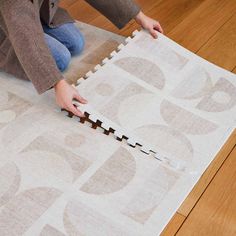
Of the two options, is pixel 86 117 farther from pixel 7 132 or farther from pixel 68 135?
pixel 7 132

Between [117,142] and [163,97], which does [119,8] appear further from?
[117,142]

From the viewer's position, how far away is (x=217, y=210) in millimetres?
775

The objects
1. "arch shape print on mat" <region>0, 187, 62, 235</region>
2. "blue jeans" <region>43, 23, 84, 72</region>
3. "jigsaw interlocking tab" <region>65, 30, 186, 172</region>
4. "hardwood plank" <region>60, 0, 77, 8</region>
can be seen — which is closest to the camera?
"arch shape print on mat" <region>0, 187, 62, 235</region>

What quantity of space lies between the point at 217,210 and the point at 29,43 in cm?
52

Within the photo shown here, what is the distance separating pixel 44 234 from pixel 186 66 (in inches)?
24.1

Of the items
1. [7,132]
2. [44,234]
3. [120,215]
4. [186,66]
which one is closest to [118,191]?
[120,215]

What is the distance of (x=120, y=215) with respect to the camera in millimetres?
742

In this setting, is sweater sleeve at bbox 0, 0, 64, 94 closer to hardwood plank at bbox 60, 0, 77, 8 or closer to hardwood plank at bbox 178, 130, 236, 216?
hardwood plank at bbox 178, 130, 236, 216

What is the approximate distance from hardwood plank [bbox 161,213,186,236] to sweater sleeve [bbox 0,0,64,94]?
379mm

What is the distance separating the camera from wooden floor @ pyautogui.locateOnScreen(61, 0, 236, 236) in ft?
2.47

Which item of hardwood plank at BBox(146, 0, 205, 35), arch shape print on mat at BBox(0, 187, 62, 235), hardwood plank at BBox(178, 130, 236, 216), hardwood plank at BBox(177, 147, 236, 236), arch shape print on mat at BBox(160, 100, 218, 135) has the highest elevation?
hardwood plank at BBox(146, 0, 205, 35)

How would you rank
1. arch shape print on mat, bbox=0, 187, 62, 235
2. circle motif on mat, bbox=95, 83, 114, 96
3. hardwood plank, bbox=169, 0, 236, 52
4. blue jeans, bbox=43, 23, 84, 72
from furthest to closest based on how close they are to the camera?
hardwood plank, bbox=169, 0, 236, 52 < blue jeans, bbox=43, 23, 84, 72 < circle motif on mat, bbox=95, 83, 114, 96 < arch shape print on mat, bbox=0, 187, 62, 235

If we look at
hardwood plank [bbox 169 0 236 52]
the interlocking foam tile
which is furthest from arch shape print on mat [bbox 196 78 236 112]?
hardwood plank [bbox 169 0 236 52]

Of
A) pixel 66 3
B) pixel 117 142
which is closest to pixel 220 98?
pixel 117 142
